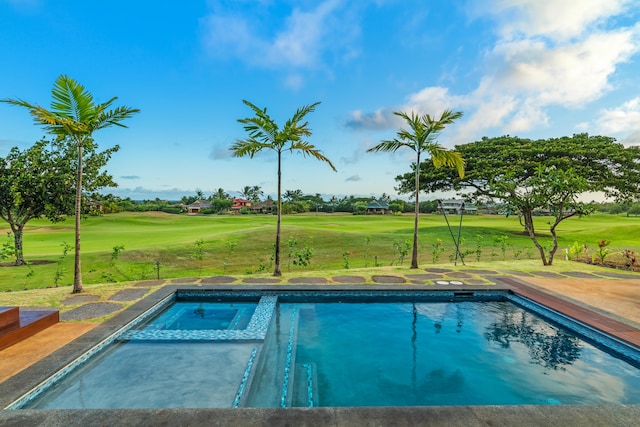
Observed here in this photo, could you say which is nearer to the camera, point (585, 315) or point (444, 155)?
point (585, 315)

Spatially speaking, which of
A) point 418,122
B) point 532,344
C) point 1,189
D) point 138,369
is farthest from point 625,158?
point 1,189

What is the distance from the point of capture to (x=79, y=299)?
577 centimetres

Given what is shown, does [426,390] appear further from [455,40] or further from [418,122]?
[455,40]

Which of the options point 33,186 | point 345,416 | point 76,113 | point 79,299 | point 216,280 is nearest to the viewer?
point 345,416

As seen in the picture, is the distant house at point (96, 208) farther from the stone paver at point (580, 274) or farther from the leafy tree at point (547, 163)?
the leafy tree at point (547, 163)

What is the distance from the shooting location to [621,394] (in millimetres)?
3400

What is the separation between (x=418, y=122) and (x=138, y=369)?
848cm

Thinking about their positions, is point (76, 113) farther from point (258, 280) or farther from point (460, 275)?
point (460, 275)

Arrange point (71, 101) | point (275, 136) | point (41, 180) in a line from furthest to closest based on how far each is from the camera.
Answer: point (41, 180) < point (275, 136) < point (71, 101)

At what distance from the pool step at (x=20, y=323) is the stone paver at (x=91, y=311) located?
328 mm

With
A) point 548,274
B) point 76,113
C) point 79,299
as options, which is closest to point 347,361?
point 79,299

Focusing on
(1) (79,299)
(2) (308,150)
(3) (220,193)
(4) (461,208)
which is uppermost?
(3) (220,193)

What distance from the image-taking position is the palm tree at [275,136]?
25.4ft

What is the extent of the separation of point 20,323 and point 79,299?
1.84 m
